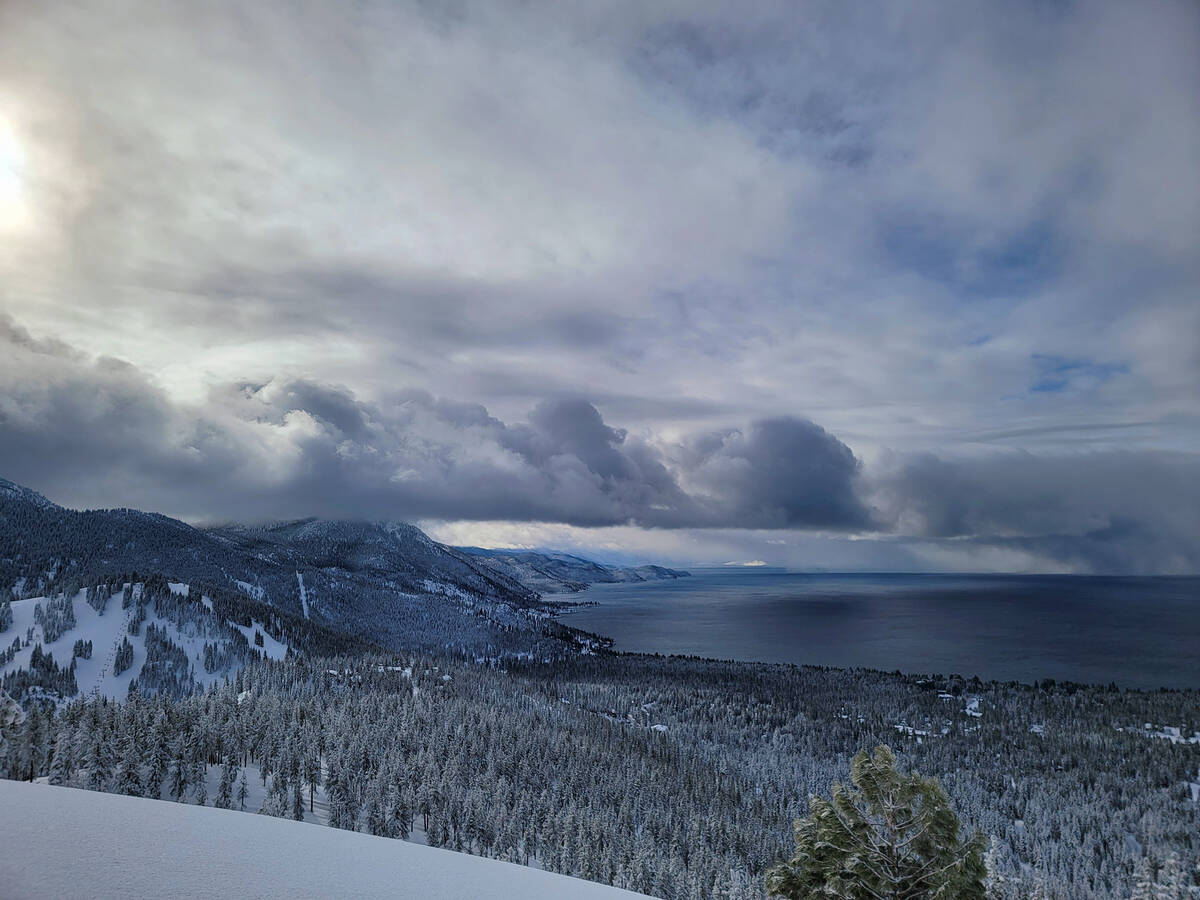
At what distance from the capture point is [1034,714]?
15012cm

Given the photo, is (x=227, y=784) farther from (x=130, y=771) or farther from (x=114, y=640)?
(x=114, y=640)

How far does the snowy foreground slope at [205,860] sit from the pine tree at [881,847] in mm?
13066

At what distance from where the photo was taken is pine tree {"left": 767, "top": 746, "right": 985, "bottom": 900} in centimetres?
2195

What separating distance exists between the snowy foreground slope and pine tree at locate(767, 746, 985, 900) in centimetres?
1307

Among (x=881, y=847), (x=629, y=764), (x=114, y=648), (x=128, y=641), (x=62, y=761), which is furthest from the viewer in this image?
(x=128, y=641)

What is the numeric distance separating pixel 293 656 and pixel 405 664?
3048 centimetres

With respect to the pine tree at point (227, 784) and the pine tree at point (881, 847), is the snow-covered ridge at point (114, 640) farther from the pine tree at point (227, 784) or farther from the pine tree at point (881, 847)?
the pine tree at point (881, 847)

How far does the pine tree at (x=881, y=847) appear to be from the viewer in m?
22.0

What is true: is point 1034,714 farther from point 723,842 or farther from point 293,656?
point 293,656

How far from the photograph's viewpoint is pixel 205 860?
33.2 ft

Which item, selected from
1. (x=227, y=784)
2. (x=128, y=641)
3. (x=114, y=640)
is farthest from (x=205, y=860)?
(x=114, y=640)

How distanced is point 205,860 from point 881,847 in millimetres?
23912

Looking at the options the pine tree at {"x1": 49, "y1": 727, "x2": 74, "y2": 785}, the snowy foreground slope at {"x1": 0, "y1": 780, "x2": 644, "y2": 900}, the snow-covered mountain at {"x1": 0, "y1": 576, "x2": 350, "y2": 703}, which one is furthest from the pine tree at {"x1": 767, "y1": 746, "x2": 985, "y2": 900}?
the snow-covered mountain at {"x1": 0, "y1": 576, "x2": 350, "y2": 703}

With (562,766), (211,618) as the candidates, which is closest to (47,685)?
(211,618)
